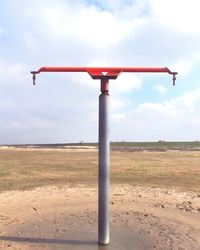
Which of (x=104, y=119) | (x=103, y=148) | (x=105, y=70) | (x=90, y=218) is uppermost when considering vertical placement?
(x=105, y=70)

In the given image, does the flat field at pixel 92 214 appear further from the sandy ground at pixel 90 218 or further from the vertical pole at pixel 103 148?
the vertical pole at pixel 103 148

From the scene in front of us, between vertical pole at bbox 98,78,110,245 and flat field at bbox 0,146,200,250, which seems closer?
vertical pole at bbox 98,78,110,245

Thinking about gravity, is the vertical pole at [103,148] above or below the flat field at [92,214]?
above

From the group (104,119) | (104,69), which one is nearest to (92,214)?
(104,119)

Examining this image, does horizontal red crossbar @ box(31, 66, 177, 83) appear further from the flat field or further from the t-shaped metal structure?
the flat field

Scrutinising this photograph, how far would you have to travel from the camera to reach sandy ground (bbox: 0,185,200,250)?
10234mm

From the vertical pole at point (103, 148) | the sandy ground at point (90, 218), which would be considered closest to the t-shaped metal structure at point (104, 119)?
the vertical pole at point (103, 148)

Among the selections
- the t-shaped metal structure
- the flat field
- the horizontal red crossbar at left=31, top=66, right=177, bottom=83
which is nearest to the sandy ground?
the flat field

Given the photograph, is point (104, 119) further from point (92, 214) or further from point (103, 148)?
point (92, 214)

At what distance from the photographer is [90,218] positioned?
12.1 m

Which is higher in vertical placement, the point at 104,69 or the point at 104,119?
the point at 104,69

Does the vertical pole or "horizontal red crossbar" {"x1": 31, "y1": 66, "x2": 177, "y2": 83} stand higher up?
"horizontal red crossbar" {"x1": 31, "y1": 66, "x2": 177, "y2": 83}

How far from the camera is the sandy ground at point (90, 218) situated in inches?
403

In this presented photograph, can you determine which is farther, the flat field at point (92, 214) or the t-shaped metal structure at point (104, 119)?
the flat field at point (92, 214)
